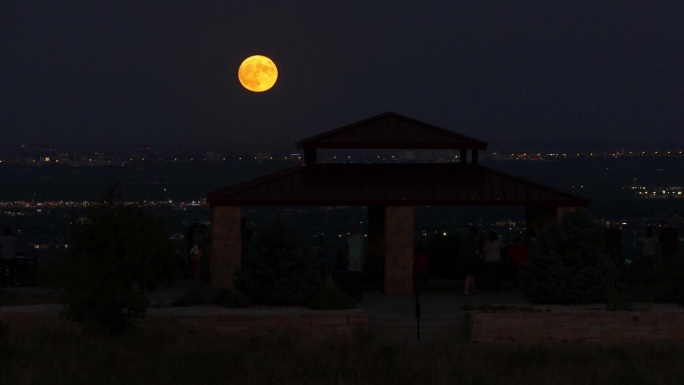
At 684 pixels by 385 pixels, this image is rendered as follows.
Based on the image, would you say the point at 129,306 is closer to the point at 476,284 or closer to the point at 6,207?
the point at 476,284

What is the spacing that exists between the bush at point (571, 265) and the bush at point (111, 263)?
728cm

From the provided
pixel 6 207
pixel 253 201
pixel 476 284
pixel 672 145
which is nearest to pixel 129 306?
pixel 253 201

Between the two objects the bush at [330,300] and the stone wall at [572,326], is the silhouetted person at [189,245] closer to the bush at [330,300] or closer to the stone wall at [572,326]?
the bush at [330,300]

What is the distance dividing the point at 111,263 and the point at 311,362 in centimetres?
437

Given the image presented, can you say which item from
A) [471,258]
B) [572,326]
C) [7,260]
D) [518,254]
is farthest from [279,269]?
[7,260]

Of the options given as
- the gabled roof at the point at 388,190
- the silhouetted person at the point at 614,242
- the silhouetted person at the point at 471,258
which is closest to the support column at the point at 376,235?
the silhouetted person at the point at 471,258

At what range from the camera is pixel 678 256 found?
2444cm

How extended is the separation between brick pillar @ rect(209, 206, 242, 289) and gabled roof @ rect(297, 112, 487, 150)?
9.24 ft

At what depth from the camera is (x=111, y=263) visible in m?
19.4

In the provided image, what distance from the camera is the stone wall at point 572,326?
66.9 ft

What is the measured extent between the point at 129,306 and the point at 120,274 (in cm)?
58

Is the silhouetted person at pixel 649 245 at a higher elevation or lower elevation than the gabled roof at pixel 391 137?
lower

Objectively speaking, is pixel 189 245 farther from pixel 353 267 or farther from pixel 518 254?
pixel 518 254

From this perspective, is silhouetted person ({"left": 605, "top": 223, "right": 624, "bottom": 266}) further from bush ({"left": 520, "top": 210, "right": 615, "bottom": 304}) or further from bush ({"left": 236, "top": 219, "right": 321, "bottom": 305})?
bush ({"left": 236, "top": 219, "right": 321, "bottom": 305})
